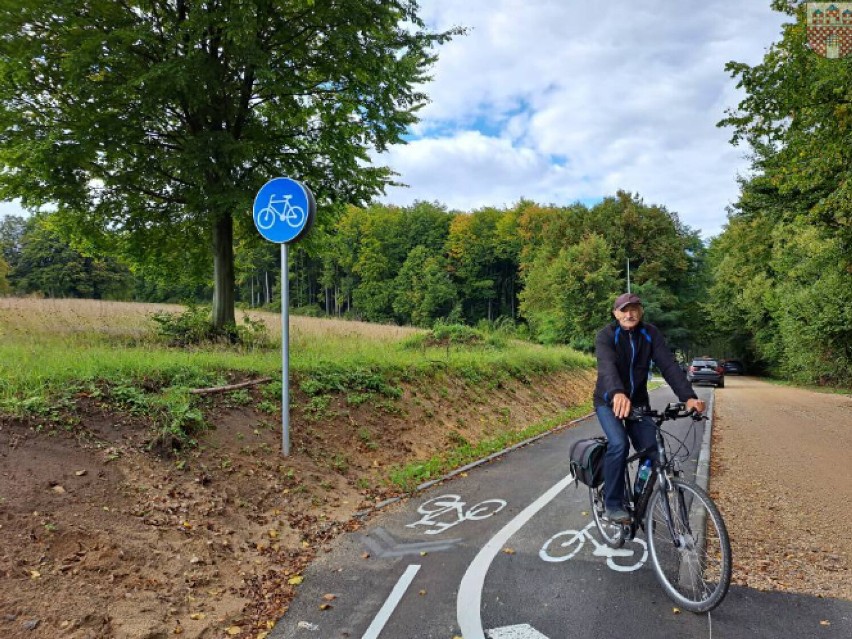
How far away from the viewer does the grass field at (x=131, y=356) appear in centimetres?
620

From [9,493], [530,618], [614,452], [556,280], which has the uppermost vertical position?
[556,280]

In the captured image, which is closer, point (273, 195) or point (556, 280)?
point (273, 195)

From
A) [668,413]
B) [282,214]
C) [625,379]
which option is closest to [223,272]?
[282,214]

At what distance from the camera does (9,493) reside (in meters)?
4.16

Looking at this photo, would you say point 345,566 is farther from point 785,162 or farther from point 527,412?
point 785,162

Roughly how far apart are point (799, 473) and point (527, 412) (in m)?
7.64

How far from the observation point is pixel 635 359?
174 inches

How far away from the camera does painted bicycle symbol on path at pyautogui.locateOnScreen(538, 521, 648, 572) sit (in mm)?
4363

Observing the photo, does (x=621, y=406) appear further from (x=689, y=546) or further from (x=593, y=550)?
(x=593, y=550)

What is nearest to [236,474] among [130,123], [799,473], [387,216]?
[799,473]

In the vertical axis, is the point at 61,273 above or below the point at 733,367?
above

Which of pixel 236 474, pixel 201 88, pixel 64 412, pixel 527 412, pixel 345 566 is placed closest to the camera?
pixel 345 566

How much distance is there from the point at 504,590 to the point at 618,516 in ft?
3.67

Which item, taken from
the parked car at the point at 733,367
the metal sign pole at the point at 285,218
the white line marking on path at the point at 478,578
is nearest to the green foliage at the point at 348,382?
the metal sign pole at the point at 285,218
